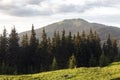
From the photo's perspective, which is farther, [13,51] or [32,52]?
[32,52]

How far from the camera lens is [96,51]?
133375 millimetres

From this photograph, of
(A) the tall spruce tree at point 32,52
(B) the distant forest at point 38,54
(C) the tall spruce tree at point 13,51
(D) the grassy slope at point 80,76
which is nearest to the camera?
(D) the grassy slope at point 80,76

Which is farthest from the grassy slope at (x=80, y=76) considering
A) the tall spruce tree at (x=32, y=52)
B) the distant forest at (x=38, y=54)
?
the tall spruce tree at (x=32, y=52)

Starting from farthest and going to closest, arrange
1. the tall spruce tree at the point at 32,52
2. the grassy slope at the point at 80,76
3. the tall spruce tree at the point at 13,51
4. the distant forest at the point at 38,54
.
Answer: the tall spruce tree at the point at 32,52 < the tall spruce tree at the point at 13,51 < the distant forest at the point at 38,54 < the grassy slope at the point at 80,76

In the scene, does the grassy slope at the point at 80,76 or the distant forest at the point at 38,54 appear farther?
the distant forest at the point at 38,54

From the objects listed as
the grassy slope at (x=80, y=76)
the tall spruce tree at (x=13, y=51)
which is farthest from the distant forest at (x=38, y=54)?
the grassy slope at (x=80, y=76)

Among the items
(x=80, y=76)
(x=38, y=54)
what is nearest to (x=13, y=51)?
(x=38, y=54)

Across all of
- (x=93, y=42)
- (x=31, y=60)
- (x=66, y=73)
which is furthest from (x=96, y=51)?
(x=66, y=73)

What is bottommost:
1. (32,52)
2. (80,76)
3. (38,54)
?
(80,76)

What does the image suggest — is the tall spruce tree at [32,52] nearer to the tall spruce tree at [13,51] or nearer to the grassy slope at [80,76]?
the tall spruce tree at [13,51]

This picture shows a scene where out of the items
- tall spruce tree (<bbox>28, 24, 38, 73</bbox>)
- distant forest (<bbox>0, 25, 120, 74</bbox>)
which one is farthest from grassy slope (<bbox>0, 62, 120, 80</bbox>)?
tall spruce tree (<bbox>28, 24, 38, 73</bbox>)

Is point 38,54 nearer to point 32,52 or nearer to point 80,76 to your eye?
point 32,52

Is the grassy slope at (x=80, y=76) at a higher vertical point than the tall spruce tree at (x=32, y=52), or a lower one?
lower

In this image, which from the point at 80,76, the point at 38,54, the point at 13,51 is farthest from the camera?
the point at 38,54
